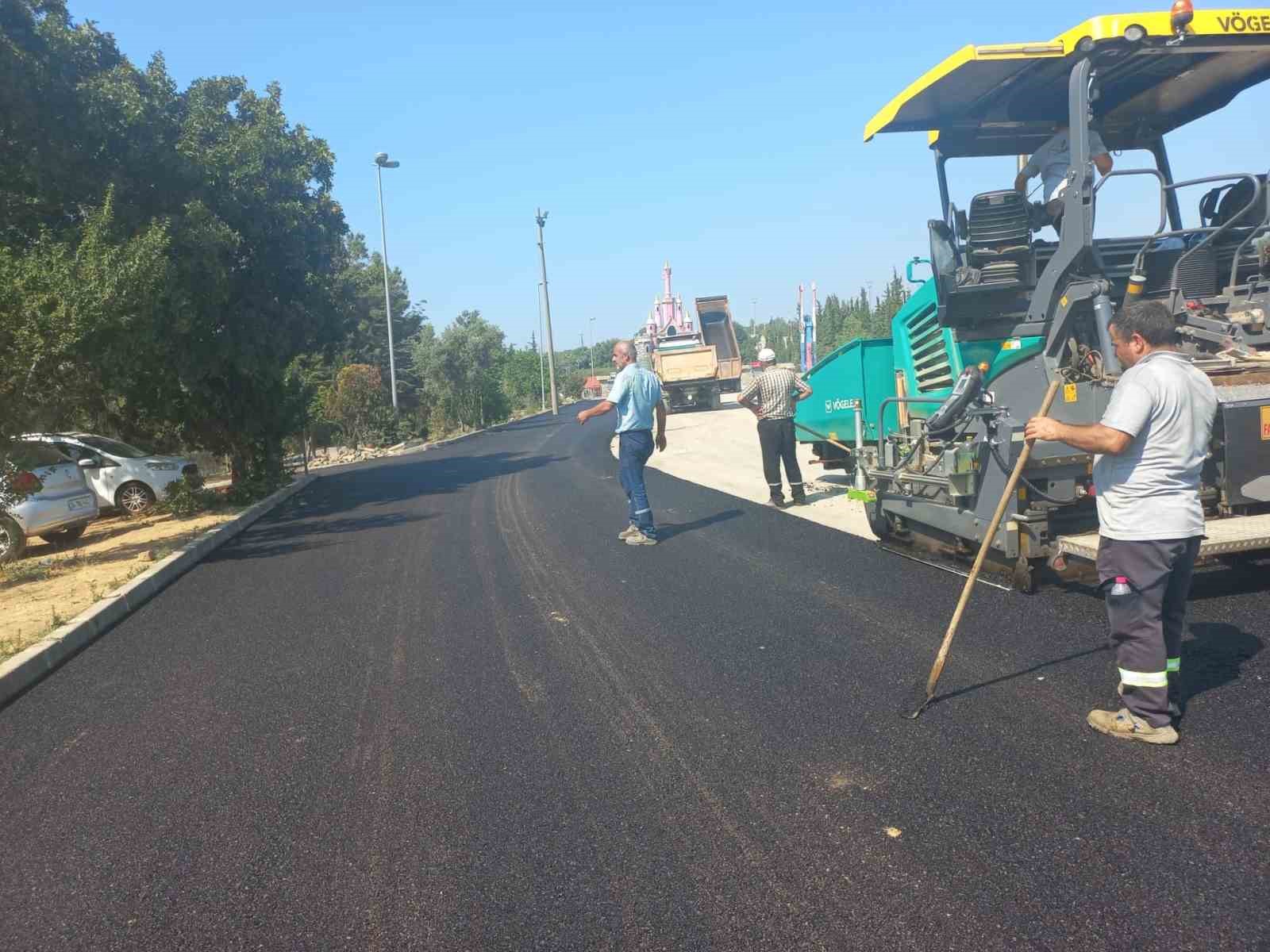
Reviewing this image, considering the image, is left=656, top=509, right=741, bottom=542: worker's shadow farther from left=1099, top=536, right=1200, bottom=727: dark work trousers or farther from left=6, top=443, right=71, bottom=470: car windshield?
left=6, top=443, right=71, bottom=470: car windshield

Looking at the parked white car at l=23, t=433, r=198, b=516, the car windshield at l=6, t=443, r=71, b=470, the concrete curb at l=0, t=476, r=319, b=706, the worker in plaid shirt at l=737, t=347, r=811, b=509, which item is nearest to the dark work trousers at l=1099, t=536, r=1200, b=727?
the concrete curb at l=0, t=476, r=319, b=706

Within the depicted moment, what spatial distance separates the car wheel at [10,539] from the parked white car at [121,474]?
3.76 metres

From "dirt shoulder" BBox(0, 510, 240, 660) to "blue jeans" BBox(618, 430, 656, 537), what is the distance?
15.1 feet

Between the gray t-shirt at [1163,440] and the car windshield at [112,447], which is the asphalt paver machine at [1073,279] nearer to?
the gray t-shirt at [1163,440]

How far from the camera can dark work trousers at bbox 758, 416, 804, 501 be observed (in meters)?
11.2

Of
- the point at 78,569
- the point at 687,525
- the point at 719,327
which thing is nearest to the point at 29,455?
the point at 78,569

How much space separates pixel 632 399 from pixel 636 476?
732 mm

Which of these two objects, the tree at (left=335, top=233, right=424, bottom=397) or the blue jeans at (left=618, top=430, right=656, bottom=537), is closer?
the blue jeans at (left=618, top=430, right=656, bottom=537)

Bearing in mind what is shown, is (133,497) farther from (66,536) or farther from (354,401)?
(354,401)

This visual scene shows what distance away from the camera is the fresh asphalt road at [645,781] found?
3.02 m

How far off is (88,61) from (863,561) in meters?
13.3

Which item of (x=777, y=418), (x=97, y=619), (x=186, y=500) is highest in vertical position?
(x=777, y=418)

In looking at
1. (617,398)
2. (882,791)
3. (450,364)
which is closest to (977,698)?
(882,791)

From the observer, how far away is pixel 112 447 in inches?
632
